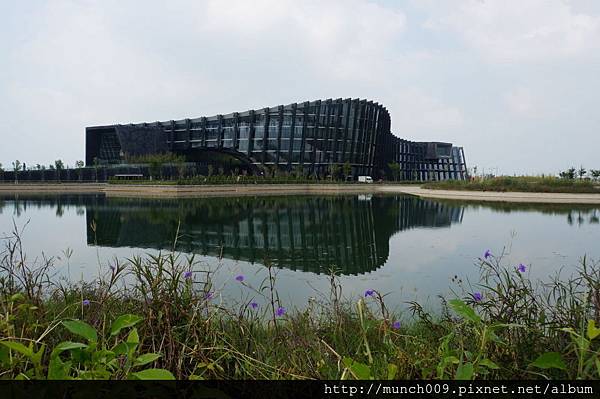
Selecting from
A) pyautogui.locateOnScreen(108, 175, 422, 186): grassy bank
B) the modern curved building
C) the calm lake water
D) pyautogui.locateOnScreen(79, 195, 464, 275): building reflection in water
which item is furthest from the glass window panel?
the calm lake water

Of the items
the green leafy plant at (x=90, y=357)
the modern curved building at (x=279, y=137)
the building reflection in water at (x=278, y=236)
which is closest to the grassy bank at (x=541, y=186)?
the building reflection in water at (x=278, y=236)

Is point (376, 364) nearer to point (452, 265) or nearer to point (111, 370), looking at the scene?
point (111, 370)

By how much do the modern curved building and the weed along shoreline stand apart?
35.9ft

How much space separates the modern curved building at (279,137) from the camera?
67.6 meters

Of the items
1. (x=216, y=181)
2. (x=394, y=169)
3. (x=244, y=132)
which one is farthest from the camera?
(x=394, y=169)

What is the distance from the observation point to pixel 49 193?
190 ft

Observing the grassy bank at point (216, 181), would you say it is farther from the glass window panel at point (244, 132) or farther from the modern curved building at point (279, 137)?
the glass window panel at point (244, 132)

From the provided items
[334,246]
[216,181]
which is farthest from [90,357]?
[216,181]

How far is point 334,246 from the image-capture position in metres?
14.0

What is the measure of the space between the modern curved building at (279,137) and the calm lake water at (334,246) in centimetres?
4517

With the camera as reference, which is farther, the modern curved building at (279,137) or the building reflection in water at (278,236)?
the modern curved building at (279,137)

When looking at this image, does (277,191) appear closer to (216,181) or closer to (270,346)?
(216,181)

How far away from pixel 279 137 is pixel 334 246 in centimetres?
5540

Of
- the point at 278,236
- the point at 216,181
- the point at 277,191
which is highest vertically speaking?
the point at 216,181
